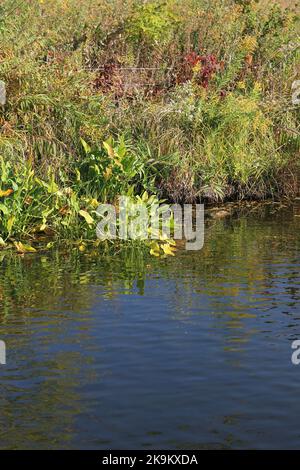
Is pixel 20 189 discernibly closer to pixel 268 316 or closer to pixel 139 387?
pixel 268 316

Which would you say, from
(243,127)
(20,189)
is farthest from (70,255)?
(243,127)

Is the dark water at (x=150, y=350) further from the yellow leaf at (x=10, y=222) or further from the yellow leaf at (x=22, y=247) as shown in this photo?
the yellow leaf at (x=10, y=222)

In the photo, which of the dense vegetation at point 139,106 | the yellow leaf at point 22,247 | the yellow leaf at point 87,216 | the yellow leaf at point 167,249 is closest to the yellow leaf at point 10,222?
the dense vegetation at point 139,106

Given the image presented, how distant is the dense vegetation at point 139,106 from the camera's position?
15.8m

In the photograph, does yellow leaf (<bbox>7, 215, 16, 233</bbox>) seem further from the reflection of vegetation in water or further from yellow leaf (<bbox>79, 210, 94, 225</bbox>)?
yellow leaf (<bbox>79, 210, 94, 225</bbox>)

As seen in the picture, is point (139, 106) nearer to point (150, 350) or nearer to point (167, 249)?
point (167, 249)

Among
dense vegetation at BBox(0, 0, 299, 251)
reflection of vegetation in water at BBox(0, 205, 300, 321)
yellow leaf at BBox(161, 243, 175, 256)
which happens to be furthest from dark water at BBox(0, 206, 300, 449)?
dense vegetation at BBox(0, 0, 299, 251)

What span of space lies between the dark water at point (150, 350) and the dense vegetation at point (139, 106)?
6.28ft

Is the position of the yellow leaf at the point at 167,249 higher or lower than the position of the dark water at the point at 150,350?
higher

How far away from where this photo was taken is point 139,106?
18.9 metres

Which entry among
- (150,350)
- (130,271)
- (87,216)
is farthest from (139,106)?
(150,350)

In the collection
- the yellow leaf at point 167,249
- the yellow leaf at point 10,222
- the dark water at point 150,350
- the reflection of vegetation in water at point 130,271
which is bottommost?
the dark water at point 150,350

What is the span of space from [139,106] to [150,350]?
9.97 metres

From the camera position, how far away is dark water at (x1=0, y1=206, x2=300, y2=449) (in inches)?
306
